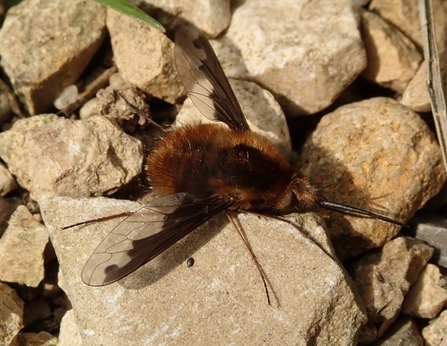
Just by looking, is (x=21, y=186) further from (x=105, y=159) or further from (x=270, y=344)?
(x=270, y=344)

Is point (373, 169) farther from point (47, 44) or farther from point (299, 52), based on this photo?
point (47, 44)

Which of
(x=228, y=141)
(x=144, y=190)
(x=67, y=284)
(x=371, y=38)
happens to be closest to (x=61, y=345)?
(x=67, y=284)

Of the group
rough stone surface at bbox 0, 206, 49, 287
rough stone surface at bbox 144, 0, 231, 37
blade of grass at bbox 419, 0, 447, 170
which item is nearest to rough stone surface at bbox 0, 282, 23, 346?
rough stone surface at bbox 0, 206, 49, 287

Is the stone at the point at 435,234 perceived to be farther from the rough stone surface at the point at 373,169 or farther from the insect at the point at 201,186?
the insect at the point at 201,186

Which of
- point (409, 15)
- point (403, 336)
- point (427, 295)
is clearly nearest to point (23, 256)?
point (403, 336)

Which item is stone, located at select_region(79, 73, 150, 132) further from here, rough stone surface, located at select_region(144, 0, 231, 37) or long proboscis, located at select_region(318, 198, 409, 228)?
long proboscis, located at select_region(318, 198, 409, 228)

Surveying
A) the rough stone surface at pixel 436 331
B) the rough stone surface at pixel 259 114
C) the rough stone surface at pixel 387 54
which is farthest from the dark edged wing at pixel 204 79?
the rough stone surface at pixel 436 331
